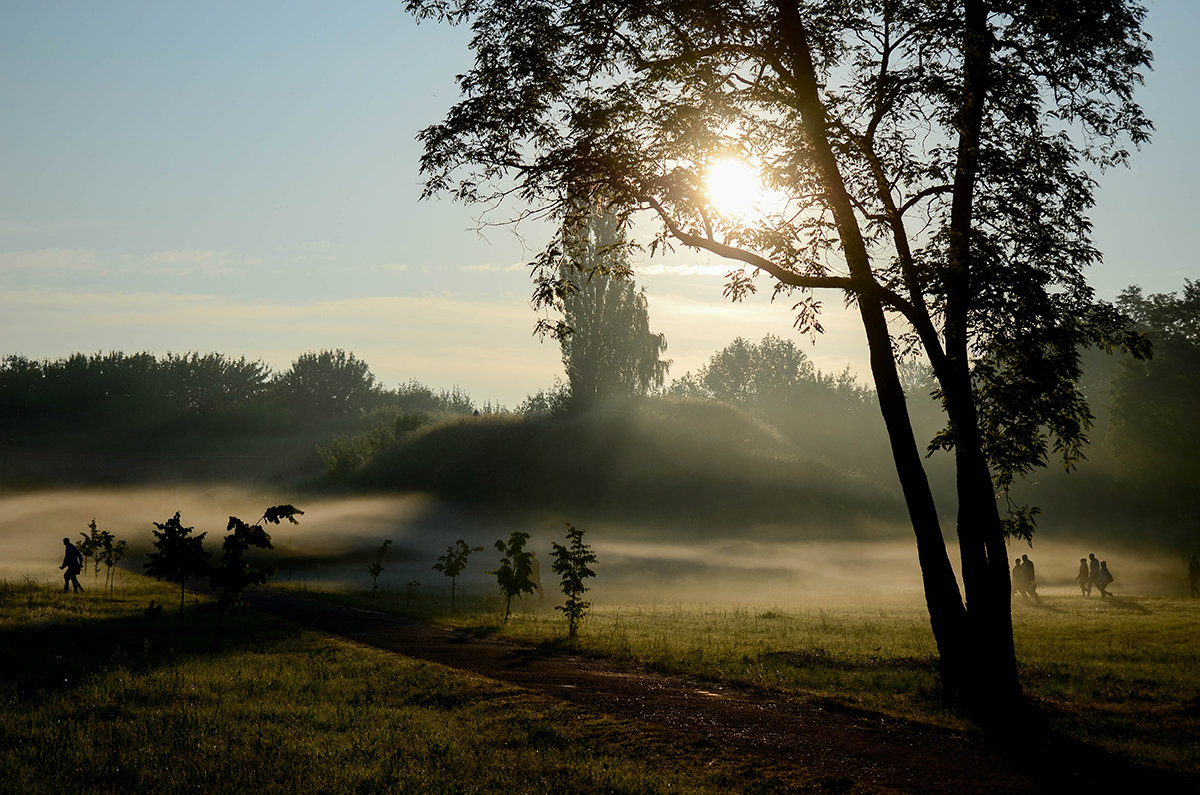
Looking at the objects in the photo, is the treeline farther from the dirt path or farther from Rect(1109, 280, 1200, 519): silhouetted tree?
the dirt path

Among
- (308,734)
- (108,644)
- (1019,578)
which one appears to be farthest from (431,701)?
(1019,578)

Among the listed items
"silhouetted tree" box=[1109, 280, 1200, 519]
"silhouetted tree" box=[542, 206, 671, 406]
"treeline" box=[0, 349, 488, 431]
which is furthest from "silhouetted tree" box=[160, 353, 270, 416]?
"silhouetted tree" box=[1109, 280, 1200, 519]

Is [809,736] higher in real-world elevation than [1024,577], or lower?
higher

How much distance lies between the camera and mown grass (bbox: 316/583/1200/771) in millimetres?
13461

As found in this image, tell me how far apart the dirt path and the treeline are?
4306 inches

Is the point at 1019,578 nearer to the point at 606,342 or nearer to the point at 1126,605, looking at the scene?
the point at 1126,605

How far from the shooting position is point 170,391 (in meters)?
148

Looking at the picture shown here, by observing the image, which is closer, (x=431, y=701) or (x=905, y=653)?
(x=431, y=701)

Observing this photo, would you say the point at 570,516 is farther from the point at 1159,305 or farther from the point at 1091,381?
the point at 1091,381

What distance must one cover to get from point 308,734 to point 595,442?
227ft

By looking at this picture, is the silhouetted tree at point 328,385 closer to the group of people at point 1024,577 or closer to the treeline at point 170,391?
the treeline at point 170,391

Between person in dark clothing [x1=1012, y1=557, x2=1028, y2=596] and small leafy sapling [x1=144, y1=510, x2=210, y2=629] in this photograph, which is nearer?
small leafy sapling [x1=144, y1=510, x2=210, y2=629]

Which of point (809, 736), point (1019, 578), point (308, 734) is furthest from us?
point (1019, 578)

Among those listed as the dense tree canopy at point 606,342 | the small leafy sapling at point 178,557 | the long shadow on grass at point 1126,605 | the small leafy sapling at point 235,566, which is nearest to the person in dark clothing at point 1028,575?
the long shadow on grass at point 1126,605
